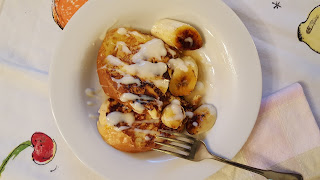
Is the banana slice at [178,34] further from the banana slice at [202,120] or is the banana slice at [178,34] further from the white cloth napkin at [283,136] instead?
the white cloth napkin at [283,136]

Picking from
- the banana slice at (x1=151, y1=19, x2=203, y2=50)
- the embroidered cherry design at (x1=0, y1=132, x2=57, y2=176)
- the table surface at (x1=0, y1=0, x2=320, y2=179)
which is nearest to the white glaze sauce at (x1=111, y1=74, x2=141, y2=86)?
the banana slice at (x1=151, y1=19, x2=203, y2=50)

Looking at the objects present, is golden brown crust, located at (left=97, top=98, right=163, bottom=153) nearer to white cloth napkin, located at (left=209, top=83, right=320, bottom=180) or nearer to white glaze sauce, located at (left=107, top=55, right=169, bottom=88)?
white glaze sauce, located at (left=107, top=55, right=169, bottom=88)

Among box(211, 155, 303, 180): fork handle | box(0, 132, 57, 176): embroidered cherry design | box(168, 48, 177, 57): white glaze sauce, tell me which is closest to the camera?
box(211, 155, 303, 180): fork handle

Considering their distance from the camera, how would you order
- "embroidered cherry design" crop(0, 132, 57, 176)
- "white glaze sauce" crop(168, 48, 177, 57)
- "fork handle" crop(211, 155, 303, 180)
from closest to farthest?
"fork handle" crop(211, 155, 303, 180) → "white glaze sauce" crop(168, 48, 177, 57) → "embroidered cherry design" crop(0, 132, 57, 176)

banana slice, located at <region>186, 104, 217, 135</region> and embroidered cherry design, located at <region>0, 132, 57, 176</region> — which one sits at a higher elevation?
banana slice, located at <region>186, 104, 217, 135</region>

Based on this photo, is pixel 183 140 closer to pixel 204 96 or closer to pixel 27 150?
pixel 204 96

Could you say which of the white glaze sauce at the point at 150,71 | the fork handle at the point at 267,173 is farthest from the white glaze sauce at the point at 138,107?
the fork handle at the point at 267,173

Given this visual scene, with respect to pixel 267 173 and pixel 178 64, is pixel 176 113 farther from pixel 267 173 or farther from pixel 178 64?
pixel 267 173

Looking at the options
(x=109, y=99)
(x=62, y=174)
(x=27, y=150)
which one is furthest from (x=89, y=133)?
(x=27, y=150)
